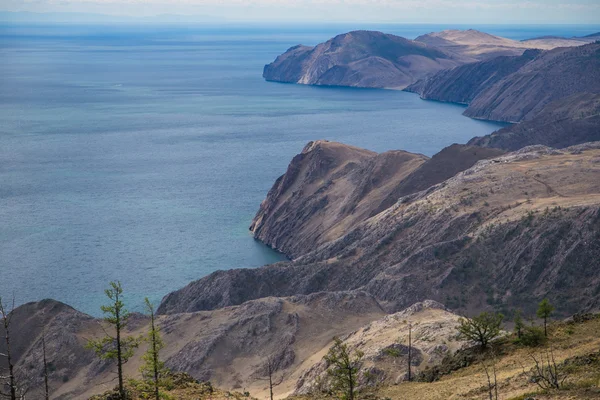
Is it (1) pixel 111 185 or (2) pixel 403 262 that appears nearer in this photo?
(2) pixel 403 262

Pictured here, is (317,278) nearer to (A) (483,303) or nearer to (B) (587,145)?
(A) (483,303)

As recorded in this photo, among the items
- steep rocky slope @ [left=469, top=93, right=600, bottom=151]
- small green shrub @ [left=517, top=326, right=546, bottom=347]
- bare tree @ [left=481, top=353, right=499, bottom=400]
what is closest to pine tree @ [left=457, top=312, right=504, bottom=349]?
bare tree @ [left=481, top=353, right=499, bottom=400]

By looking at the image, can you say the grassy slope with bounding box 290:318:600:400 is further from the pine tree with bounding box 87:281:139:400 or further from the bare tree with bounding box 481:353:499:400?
the pine tree with bounding box 87:281:139:400

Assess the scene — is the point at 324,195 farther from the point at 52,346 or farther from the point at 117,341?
the point at 117,341

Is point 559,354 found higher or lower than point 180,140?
higher

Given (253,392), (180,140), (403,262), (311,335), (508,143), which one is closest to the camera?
(253,392)

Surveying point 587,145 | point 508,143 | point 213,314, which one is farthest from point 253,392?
point 508,143

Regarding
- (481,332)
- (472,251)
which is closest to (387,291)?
(472,251)

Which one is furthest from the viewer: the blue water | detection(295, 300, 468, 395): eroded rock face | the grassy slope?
the blue water
